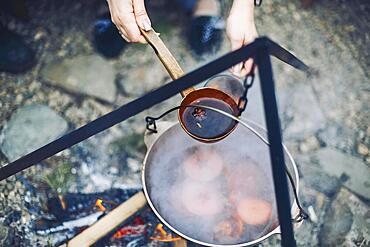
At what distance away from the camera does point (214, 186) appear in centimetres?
250

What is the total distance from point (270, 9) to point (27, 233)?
279cm

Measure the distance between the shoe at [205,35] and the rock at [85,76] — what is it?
76 cm

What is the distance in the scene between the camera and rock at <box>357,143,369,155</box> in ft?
10.9

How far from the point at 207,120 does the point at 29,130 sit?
5.45 feet

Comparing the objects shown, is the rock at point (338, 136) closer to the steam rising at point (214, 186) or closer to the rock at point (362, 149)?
the rock at point (362, 149)

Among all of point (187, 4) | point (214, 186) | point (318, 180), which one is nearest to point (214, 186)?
point (214, 186)

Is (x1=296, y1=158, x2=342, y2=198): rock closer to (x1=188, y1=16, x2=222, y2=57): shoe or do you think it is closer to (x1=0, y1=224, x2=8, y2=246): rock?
(x1=188, y1=16, x2=222, y2=57): shoe

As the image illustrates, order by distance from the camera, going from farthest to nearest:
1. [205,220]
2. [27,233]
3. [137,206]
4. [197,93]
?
Answer: [27,233]
[137,206]
[205,220]
[197,93]

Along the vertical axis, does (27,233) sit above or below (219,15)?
below

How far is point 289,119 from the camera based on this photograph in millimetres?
3387

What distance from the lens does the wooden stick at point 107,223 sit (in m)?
2.50

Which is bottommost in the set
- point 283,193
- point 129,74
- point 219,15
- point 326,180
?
point 326,180

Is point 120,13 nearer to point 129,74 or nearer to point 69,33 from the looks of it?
point 129,74

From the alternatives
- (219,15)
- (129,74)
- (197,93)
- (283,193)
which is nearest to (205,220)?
(197,93)
